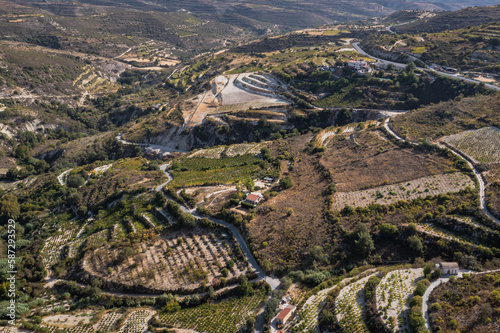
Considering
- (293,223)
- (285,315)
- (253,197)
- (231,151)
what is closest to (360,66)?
(231,151)

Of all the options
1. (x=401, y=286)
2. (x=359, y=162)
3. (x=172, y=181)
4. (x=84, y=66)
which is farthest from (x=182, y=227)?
(x=84, y=66)

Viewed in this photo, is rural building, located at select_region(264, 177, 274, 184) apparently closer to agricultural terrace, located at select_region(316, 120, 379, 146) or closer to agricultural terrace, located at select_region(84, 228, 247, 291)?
agricultural terrace, located at select_region(84, 228, 247, 291)

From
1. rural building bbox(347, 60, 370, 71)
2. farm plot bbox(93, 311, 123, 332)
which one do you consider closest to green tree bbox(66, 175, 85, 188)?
farm plot bbox(93, 311, 123, 332)

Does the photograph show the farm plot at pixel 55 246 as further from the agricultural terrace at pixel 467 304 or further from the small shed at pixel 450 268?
the small shed at pixel 450 268

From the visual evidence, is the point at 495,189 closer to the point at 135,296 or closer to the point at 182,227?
the point at 182,227

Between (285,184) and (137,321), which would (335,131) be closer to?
(285,184)

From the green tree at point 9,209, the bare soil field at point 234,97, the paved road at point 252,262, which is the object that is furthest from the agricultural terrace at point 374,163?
the green tree at point 9,209

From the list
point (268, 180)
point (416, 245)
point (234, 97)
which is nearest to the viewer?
point (416, 245)
